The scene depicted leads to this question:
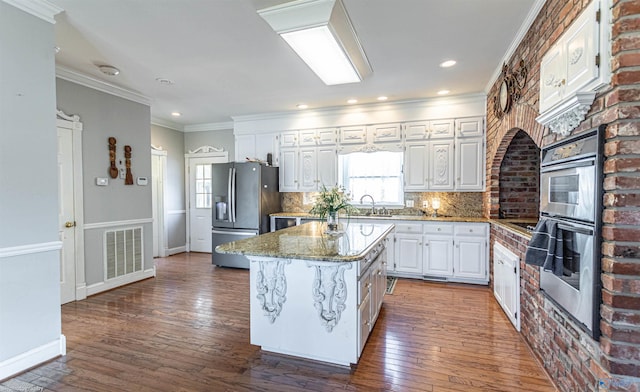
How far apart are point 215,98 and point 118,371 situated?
3.69m

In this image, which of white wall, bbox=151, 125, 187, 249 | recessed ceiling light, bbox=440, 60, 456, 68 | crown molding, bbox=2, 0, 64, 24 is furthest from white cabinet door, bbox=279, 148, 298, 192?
crown molding, bbox=2, 0, 64, 24

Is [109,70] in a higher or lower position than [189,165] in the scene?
higher

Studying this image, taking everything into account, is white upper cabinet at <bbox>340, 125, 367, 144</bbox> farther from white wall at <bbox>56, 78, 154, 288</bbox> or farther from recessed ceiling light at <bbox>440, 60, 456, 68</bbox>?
white wall at <bbox>56, 78, 154, 288</bbox>

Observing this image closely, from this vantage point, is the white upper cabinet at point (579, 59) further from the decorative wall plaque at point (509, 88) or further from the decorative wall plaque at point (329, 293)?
the decorative wall plaque at point (329, 293)

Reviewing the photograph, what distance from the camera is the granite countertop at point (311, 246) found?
2.03m

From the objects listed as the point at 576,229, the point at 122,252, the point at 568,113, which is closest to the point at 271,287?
the point at 576,229

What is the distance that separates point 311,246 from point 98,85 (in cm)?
365

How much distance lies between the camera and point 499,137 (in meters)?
3.60

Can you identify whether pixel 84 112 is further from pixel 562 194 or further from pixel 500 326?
pixel 500 326

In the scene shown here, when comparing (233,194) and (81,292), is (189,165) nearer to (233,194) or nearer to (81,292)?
(233,194)

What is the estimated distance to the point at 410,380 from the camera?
2.11 m

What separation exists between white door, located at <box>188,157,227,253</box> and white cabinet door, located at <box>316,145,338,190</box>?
251cm

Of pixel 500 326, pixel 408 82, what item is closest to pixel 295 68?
pixel 408 82

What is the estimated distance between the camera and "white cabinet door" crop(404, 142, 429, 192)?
187 inches
